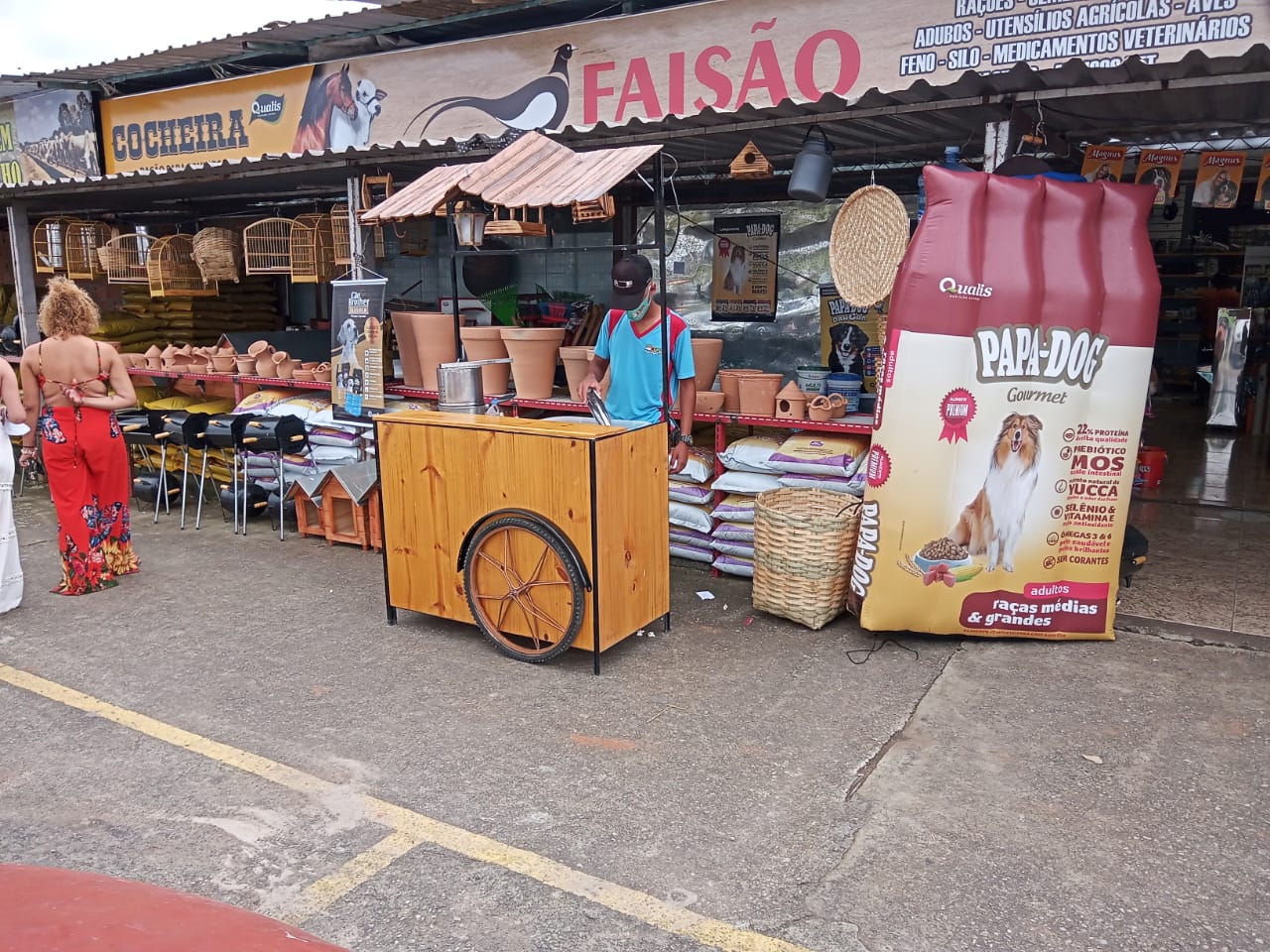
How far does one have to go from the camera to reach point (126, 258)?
34.4ft

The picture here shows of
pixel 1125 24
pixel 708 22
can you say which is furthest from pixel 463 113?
pixel 1125 24

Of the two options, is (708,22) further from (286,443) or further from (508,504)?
(286,443)

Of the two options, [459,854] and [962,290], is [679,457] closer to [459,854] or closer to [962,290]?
[962,290]

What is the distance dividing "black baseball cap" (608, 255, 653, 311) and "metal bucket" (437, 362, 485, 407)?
3.43 ft

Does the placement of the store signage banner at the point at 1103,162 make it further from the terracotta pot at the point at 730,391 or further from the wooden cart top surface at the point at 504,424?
the wooden cart top surface at the point at 504,424

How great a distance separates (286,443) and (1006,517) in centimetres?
554

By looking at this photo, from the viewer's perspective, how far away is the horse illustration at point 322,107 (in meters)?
8.34

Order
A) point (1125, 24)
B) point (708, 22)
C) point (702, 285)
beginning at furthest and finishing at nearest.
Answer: point (702, 285) → point (708, 22) → point (1125, 24)

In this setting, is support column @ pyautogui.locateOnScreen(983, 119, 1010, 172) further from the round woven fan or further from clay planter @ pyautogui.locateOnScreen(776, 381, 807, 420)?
clay planter @ pyautogui.locateOnScreen(776, 381, 807, 420)

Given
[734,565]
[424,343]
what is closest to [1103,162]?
[734,565]

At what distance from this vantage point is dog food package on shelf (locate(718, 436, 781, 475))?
631 cm

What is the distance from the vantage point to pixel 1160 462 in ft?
29.3

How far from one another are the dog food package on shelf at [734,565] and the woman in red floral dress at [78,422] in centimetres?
405

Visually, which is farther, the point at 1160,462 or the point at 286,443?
the point at 1160,462
